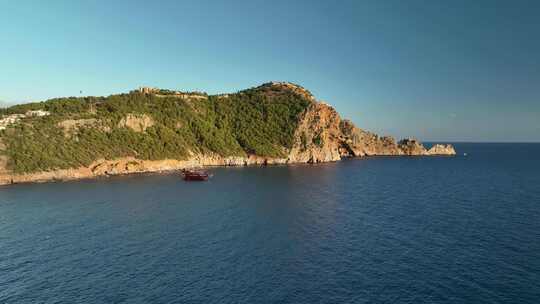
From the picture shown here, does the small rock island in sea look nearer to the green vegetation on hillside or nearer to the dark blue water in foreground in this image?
the green vegetation on hillside

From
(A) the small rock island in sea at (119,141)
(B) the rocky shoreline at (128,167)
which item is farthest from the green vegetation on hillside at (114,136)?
(B) the rocky shoreline at (128,167)

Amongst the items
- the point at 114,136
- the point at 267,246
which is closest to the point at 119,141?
the point at 114,136

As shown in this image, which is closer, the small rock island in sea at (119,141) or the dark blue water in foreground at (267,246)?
the dark blue water in foreground at (267,246)

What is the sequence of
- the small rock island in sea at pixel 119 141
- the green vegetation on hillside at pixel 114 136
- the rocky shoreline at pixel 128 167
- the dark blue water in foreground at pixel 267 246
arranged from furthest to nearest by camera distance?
the green vegetation on hillside at pixel 114 136 → the small rock island in sea at pixel 119 141 → the rocky shoreline at pixel 128 167 → the dark blue water in foreground at pixel 267 246

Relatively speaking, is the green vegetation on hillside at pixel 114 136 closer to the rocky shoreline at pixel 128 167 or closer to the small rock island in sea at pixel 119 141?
the small rock island in sea at pixel 119 141

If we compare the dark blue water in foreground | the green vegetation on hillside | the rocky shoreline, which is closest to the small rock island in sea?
the green vegetation on hillside

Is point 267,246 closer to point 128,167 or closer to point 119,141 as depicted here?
point 128,167
